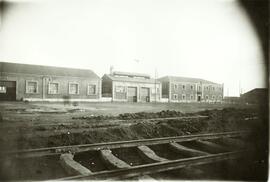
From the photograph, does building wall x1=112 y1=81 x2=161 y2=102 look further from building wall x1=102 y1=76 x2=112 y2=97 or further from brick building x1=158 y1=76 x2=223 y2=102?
brick building x1=158 y1=76 x2=223 y2=102

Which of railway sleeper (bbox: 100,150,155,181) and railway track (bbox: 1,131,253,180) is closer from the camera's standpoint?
railway sleeper (bbox: 100,150,155,181)

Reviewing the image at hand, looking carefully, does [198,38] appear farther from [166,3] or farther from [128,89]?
[128,89]

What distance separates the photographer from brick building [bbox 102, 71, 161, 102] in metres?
27.8

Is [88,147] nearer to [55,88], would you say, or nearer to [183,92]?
[55,88]

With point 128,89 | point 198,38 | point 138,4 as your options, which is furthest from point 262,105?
point 128,89

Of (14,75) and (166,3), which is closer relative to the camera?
(166,3)

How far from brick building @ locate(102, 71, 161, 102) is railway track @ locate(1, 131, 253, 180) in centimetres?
2168

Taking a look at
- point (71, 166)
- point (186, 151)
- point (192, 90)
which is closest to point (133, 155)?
point (186, 151)

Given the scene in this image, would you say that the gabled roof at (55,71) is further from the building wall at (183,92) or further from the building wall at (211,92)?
the building wall at (211,92)

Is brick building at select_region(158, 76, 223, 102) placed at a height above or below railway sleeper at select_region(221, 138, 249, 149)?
above

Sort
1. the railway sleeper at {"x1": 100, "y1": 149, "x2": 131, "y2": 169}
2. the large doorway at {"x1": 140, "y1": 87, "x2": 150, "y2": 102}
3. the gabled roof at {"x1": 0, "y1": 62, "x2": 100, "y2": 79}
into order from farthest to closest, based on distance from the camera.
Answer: the large doorway at {"x1": 140, "y1": 87, "x2": 150, "y2": 102} < the gabled roof at {"x1": 0, "y1": 62, "x2": 100, "y2": 79} < the railway sleeper at {"x1": 100, "y1": 149, "x2": 131, "y2": 169}

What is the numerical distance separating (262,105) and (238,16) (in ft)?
7.46

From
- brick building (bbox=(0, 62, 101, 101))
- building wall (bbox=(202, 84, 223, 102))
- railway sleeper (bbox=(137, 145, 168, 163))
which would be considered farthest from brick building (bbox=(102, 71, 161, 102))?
railway sleeper (bbox=(137, 145, 168, 163))

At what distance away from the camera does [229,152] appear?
4926 millimetres
